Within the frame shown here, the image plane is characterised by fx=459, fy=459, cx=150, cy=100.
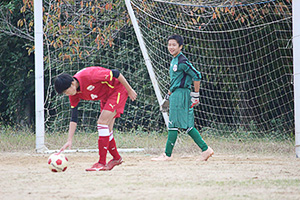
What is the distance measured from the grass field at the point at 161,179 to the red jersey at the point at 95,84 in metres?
0.86

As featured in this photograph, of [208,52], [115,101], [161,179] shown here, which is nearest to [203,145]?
[115,101]

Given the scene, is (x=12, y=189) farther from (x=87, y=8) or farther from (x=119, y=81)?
(x=87, y=8)

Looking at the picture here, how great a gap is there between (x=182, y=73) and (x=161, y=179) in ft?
7.08

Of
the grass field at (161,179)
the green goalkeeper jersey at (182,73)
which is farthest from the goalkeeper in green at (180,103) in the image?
the grass field at (161,179)

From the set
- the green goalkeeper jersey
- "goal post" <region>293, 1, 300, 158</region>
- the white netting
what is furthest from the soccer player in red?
the white netting

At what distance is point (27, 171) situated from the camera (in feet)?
17.4

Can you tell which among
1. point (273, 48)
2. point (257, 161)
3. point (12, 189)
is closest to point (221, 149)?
point (257, 161)

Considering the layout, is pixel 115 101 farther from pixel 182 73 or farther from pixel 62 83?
pixel 182 73

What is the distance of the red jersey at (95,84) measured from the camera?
5027mm

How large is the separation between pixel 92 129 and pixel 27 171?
6.00 m

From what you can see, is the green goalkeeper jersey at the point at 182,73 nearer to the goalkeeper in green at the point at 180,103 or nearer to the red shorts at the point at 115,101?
the goalkeeper in green at the point at 180,103

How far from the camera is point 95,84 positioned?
16.8 ft

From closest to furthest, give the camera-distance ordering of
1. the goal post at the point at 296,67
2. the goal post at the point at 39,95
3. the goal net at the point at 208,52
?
the goal post at the point at 296,67, the goal post at the point at 39,95, the goal net at the point at 208,52

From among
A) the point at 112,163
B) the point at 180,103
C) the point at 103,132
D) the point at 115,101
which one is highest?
the point at 115,101
